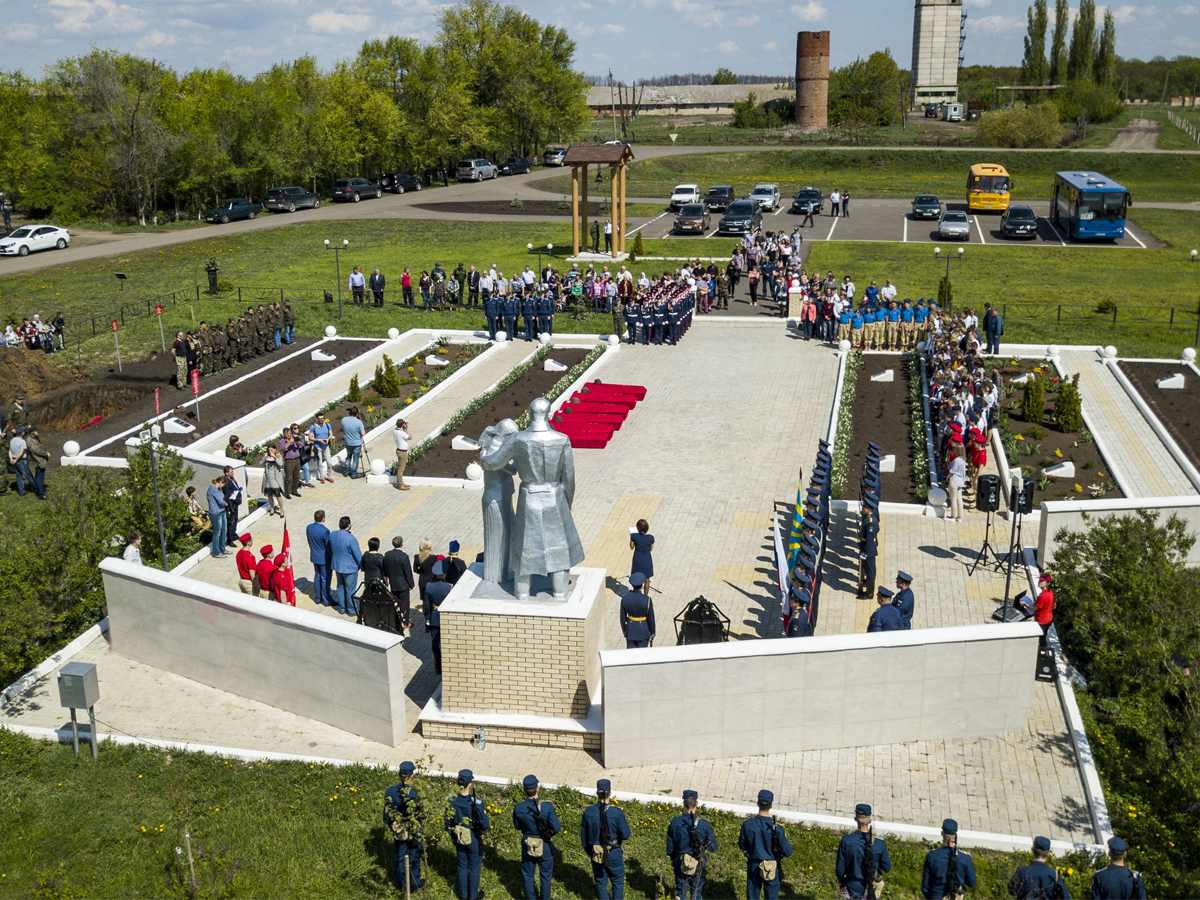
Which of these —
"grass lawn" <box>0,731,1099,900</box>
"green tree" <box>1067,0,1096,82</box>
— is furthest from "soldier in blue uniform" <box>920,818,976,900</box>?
"green tree" <box>1067,0,1096,82</box>

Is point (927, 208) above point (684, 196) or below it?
below

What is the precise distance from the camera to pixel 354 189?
60375mm

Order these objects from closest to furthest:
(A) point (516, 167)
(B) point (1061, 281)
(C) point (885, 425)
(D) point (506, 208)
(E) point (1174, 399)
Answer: (C) point (885, 425), (E) point (1174, 399), (B) point (1061, 281), (D) point (506, 208), (A) point (516, 167)

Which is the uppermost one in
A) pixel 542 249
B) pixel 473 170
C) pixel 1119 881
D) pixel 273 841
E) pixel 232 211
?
pixel 473 170

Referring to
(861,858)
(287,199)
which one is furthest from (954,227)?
(861,858)

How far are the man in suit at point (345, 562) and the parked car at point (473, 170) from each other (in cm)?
5767

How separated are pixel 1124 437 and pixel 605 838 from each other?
679 inches

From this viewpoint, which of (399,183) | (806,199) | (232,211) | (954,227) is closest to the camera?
(954,227)

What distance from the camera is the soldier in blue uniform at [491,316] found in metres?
29.6

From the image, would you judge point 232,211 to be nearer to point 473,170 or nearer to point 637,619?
point 473,170

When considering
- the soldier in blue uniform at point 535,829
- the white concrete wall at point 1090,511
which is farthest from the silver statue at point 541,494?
the white concrete wall at point 1090,511

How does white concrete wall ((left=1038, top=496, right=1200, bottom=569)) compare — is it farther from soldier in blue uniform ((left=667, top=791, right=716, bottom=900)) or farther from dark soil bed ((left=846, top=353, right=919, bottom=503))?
soldier in blue uniform ((left=667, top=791, right=716, bottom=900))

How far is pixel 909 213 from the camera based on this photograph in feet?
175

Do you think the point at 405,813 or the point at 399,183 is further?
the point at 399,183
